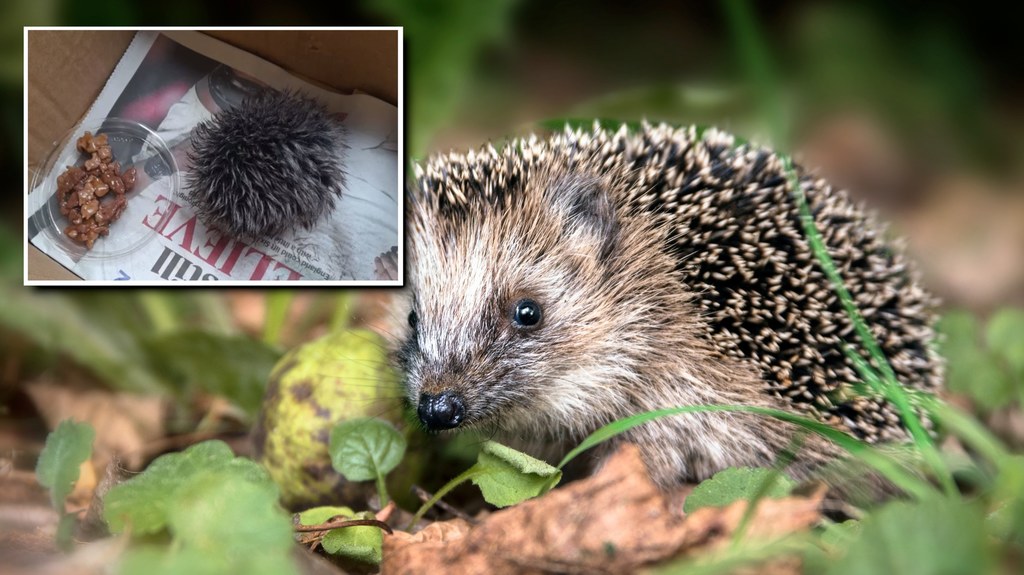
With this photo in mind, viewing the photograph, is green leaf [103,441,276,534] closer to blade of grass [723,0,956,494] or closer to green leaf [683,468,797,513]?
green leaf [683,468,797,513]

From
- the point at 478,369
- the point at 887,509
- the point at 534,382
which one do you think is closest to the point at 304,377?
the point at 478,369

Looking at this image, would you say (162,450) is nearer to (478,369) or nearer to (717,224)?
(478,369)

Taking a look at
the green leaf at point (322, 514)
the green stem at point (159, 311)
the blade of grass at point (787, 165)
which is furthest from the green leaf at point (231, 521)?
the green stem at point (159, 311)

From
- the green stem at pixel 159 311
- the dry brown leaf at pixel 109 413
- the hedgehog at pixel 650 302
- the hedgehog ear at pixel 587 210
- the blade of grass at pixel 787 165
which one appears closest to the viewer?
the blade of grass at pixel 787 165

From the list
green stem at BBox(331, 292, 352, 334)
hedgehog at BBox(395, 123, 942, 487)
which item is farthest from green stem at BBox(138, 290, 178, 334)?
hedgehog at BBox(395, 123, 942, 487)

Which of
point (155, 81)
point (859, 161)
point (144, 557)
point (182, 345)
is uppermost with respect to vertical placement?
point (859, 161)

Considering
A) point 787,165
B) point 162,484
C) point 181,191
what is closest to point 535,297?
point 787,165

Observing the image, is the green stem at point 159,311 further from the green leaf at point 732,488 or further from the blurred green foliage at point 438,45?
the green leaf at point 732,488
